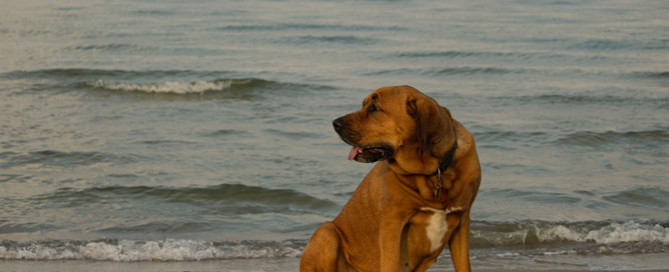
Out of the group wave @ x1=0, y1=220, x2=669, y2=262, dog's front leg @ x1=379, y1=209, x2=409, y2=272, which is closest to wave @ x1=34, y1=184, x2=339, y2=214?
wave @ x1=0, y1=220, x2=669, y2=262

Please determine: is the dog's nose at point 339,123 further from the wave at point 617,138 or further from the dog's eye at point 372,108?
the wave at point 617,138

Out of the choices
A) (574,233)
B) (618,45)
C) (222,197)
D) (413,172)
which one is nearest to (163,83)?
(222,197)

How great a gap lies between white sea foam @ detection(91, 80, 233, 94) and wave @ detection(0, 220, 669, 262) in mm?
8721

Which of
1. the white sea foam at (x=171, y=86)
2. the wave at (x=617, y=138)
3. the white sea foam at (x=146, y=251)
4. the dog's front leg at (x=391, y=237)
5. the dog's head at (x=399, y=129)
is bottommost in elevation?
the white sea foam at (x=171, y=86)

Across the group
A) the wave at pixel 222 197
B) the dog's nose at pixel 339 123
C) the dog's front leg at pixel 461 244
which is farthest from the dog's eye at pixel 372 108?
the wave at pixel 222 197

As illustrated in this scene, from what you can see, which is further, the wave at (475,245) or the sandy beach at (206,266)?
the wave at (475,245)

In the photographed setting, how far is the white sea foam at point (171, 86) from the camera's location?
14914mm

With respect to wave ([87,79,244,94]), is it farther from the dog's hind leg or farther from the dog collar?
the dog collar

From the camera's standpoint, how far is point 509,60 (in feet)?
60.0

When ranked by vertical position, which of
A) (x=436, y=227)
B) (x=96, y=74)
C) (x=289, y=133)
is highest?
(x=436, y=227)

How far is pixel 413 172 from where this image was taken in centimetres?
388

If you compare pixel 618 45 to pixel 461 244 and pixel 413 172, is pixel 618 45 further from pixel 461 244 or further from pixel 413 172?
pixel 413 172

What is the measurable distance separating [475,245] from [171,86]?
31.9 ft

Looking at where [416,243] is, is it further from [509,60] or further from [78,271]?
[509,60]
